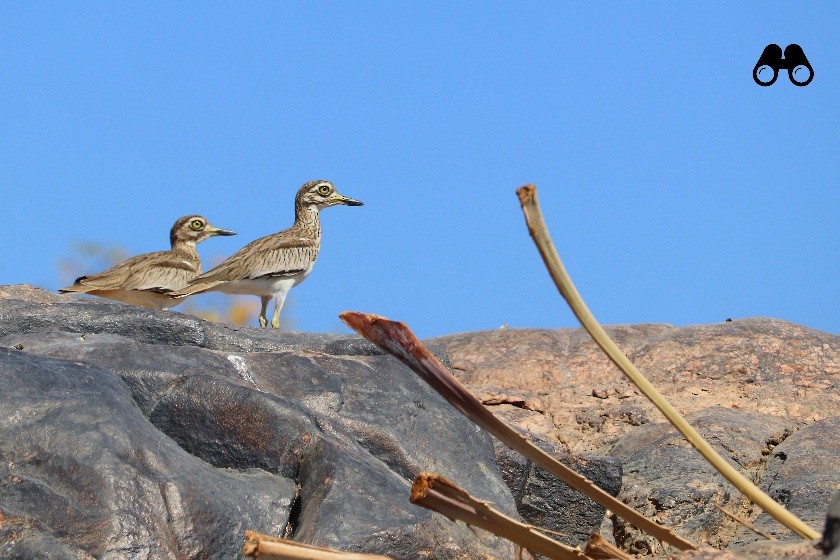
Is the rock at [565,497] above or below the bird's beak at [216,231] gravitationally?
below

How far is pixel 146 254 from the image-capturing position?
14125 millimetres

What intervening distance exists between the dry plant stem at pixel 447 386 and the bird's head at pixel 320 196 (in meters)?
13.5

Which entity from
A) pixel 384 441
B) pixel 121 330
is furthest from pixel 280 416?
pixel 121 330

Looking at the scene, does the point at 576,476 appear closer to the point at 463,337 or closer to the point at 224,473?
the point at 224,473

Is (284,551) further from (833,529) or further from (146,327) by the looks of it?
(146,327)

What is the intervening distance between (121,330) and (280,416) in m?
2.19

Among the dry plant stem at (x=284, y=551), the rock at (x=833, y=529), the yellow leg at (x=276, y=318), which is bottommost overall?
the rock at (x=833, y=529)

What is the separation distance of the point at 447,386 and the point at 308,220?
1364 cm

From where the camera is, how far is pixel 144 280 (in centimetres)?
1344

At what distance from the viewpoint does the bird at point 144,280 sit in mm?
13195

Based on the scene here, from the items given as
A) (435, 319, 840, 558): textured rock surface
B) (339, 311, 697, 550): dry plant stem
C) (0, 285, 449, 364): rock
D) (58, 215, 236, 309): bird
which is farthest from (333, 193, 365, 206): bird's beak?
(339, 311, 697, 550): dry plant stem

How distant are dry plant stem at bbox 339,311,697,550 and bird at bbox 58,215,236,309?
11.0 meters

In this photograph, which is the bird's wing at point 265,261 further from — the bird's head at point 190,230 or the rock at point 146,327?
the rock at point 146,327

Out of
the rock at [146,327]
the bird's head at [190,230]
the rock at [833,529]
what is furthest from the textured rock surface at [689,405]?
the rock at [833,529]
